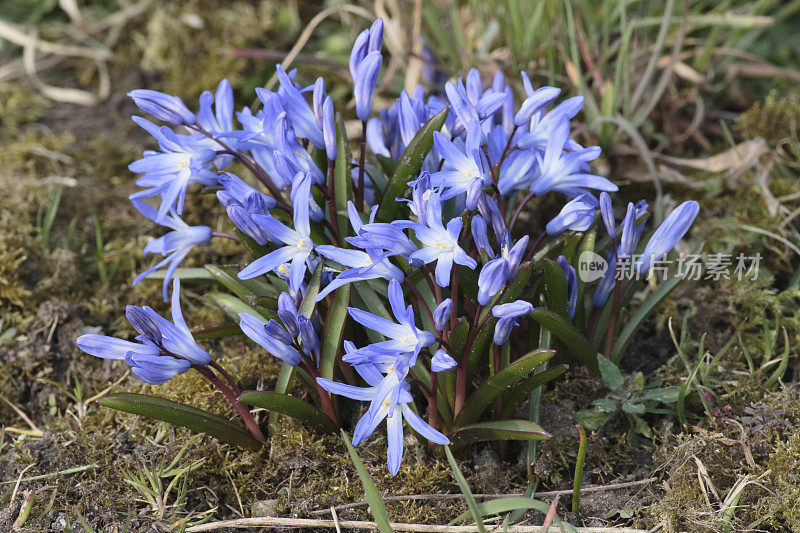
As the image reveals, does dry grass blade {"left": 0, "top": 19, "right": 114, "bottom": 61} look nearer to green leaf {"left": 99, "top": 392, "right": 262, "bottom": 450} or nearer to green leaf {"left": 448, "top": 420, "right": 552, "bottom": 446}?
green leaf {"left": 99, "top": 392, "right": 262, "bottom": 450}

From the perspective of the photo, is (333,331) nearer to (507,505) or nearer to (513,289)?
(513,289)

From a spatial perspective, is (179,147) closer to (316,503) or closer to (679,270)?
(316,503)

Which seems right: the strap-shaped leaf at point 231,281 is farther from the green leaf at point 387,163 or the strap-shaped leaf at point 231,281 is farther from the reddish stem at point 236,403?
the green leaf at point 387,163

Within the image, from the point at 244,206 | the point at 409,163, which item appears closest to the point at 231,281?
the point at 244,206

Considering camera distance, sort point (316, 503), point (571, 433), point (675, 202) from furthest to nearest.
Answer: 1. point (675, 202)
2. point (571, 433)
3. point (316, 503)

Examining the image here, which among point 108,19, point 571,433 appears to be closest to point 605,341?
point 571,433

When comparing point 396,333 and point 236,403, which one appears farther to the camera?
point 236,403
